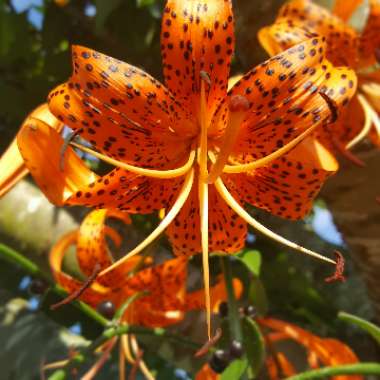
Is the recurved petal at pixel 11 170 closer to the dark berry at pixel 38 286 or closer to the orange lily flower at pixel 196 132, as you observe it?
the orange lily flower at pixel 196 132

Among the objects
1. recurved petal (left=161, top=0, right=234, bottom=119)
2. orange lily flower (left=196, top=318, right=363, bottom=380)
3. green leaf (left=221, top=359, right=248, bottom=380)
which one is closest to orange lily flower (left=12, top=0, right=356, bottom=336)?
recurved petal (left=161, top=0, right=234, bottom=119)

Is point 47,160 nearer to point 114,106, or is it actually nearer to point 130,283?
point 114,106

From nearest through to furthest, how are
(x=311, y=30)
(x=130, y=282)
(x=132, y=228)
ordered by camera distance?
(x=311, y=30)
(x=130, y=282)
(x=132, y=228)

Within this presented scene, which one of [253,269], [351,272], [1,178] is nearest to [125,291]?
[253,269]

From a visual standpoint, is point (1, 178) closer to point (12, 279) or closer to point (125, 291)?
point (125, 291)

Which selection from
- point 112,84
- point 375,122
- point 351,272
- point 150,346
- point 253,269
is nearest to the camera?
point 112,84

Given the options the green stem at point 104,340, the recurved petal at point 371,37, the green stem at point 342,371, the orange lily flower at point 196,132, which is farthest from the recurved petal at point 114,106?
the recurved petal at point 371,37

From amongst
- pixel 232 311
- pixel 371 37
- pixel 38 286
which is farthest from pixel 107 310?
pixel 371 37
